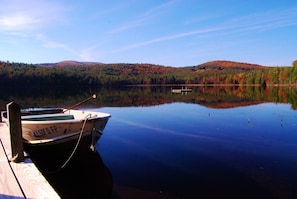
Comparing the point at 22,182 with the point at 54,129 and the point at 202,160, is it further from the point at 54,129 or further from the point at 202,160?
the point at 202,160

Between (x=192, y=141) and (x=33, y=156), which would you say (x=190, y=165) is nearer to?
(x=192, y=141)

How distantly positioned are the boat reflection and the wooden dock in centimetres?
229

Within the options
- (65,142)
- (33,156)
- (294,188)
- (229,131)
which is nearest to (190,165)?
(294,188)

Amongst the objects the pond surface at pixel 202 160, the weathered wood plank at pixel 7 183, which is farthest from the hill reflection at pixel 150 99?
the weathered wood plank at pixel 7 183

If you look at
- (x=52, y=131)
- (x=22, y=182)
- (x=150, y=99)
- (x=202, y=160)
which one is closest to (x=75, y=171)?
(x=52, y=131)

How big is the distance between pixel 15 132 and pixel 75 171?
4064mm

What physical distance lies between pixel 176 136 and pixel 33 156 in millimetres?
8248

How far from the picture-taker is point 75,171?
10.4 meters

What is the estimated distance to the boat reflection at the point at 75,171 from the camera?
876cm

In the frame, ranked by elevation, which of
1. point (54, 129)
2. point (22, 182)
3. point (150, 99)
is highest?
point (54, 129)

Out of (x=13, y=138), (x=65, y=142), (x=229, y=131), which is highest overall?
(x=13, y=138)

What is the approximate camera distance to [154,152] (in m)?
13.0

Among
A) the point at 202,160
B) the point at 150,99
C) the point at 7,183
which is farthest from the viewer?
the point at 150,99

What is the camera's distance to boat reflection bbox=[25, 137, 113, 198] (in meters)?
8.76
